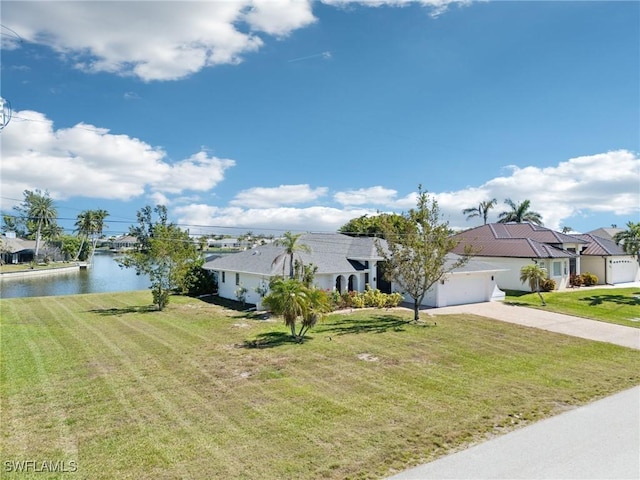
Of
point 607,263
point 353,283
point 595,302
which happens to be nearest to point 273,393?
point 353,283

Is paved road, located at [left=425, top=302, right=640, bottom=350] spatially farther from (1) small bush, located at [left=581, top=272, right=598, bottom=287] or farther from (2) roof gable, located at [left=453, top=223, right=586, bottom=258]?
(1) small bush, located at [left=581, top=272, right=598, bottom=287]

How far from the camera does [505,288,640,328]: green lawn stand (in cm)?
2156

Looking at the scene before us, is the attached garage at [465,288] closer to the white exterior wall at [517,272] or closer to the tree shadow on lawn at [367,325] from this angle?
the white exterior wall at [517,272]

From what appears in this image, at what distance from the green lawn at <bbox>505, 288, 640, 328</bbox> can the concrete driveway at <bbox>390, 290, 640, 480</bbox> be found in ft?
45.5

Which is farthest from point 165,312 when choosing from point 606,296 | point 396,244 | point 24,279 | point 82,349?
point 24,279

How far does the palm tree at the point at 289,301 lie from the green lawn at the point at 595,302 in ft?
53.7

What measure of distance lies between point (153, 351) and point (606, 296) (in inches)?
1153

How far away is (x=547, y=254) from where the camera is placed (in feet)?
101

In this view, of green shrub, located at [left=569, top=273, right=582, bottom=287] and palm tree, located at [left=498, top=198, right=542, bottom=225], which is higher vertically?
palm tree, located at [left=498, top=198, right=542, bottom=225]

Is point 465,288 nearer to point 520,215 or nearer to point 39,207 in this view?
point 520,215

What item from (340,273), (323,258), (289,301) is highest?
(323,258)

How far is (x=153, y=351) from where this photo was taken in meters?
13.7

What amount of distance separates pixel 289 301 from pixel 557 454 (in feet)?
30.3

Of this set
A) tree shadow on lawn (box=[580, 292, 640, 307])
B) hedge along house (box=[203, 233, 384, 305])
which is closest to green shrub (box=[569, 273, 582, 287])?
tree shadow on lawn (box=[580, 292, 640, 307])
